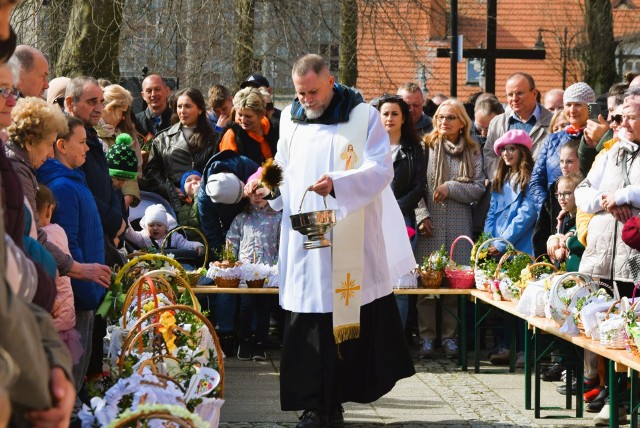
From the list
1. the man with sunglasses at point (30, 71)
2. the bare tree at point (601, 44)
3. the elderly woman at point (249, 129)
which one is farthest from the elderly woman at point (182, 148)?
the bare tree at point (601, 44)

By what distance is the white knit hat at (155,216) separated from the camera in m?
10.4

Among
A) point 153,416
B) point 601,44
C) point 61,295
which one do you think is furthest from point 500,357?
point 601,44

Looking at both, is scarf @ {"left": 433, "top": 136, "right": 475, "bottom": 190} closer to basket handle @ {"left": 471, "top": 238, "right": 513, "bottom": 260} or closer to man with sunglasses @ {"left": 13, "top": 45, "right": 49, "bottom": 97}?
basket handle @ {"left": 471, "top": 238, "right": 513, "bottom": 260}

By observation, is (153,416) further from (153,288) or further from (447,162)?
(447,162)

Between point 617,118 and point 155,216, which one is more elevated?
point 617,118

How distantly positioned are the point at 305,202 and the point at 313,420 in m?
1.32

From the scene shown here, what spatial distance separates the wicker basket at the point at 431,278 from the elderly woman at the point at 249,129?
5.83 feet

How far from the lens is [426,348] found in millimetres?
10539

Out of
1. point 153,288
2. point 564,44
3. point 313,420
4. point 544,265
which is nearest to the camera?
point 153,288

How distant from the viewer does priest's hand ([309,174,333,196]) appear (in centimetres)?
727

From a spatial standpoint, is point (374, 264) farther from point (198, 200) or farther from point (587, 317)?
point (198, 200)

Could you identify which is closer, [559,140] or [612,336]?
[612,336]

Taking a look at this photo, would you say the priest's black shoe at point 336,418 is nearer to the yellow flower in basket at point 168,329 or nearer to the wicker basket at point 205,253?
the yellow flower in basket at point 168,329

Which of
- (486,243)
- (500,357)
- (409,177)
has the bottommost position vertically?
(500,357)
